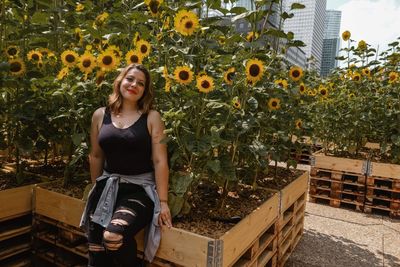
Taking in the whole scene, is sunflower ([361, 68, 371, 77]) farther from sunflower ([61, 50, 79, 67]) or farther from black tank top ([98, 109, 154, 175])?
sunflower ([61, 50, 79, 67])

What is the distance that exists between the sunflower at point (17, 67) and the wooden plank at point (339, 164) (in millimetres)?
3794

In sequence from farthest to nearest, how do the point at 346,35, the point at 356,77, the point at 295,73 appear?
the point at 346,35 → the point at 356,77 → the point at 295,73

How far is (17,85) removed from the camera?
257 centimetres

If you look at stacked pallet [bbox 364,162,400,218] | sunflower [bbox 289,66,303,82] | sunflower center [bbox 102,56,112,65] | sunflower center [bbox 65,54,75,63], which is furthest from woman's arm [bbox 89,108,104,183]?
stacked pallet [bbox 364,162,400,218]

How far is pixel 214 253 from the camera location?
77.6 inches

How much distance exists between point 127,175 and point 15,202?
99 centimetres

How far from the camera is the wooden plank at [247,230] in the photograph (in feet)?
6.79

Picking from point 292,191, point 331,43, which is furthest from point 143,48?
point 331,43

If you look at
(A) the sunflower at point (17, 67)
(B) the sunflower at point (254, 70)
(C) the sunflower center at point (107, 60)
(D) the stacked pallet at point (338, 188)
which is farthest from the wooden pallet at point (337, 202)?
(A) the sunflower at point (17, 67)

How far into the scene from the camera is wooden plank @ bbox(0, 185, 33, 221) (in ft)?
8.49

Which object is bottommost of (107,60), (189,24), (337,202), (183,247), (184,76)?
(337,202)

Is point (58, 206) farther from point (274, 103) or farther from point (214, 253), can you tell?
point (274, 103)

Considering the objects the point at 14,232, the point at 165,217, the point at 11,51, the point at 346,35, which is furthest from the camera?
the point at 346,35

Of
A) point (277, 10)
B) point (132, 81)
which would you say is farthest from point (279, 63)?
point (132, 81)
